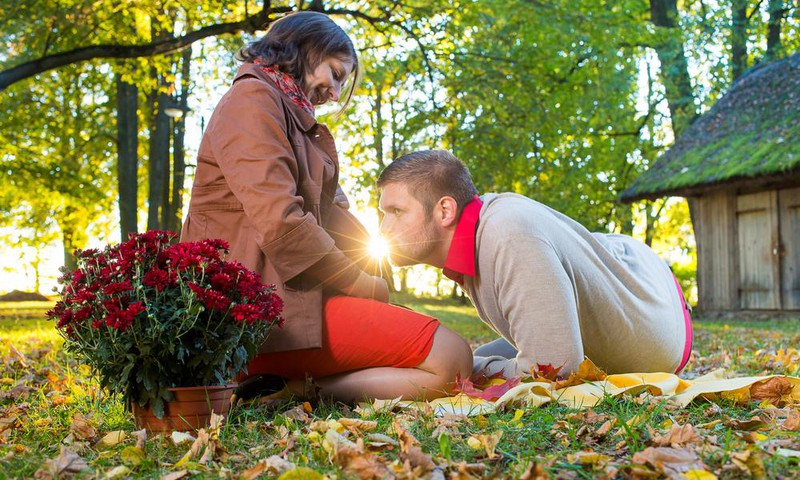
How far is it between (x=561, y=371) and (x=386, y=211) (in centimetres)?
113

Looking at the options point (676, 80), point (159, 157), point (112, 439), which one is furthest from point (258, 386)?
point (676, 80)

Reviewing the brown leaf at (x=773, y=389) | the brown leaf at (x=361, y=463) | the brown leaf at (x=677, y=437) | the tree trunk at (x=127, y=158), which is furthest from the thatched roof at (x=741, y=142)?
the brown leaf at (x=361, y=463)

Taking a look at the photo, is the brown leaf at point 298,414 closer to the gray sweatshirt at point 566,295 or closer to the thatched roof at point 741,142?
the gray sweatshirt at point 566,295

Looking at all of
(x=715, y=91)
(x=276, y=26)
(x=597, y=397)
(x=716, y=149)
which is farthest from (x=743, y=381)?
(x=715, y=91)

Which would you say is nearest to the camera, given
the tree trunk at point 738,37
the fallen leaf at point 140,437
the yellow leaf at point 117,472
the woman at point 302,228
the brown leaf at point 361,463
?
the brown leaf at point 361,463

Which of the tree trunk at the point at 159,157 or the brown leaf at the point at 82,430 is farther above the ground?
the tree trunk at the point at 159,157

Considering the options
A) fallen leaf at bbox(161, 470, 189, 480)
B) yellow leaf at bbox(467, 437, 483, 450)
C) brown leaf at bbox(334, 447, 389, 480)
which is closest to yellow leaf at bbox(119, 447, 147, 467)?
fallen leaf at bbox(161, 470, 189, 480)

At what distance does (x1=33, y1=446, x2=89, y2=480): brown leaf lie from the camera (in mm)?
2162

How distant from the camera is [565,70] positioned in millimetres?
16609

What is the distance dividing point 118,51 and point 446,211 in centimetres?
840

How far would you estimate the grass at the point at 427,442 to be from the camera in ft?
6.85

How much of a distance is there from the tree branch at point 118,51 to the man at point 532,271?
23.4ft

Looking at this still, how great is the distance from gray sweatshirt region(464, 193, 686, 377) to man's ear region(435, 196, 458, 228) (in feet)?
0.44

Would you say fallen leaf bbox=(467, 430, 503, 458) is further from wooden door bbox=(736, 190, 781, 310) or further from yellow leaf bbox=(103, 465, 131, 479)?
wooden door bbox=(736, 190, 781, 310)
